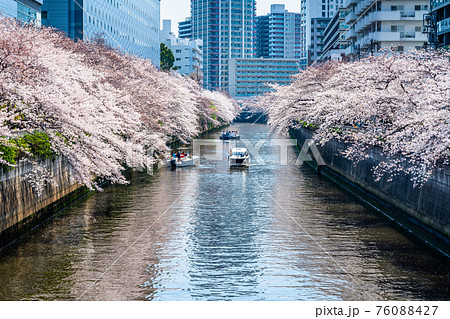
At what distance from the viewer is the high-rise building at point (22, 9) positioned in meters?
54.5

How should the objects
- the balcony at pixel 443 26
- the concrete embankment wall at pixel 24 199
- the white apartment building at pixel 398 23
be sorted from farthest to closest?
the white apartment building at pixel 398 23
the balcony at pixel 443 26
the concrete embankment wall at pixel 24 199

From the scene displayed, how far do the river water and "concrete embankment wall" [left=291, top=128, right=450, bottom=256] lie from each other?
0.85 meters

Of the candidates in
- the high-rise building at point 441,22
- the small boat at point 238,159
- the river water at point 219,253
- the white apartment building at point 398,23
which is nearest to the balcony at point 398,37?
the white apartment building at point 398,23

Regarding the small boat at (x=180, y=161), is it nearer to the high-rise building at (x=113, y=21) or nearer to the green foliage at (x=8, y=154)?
the high-rise building at (x=113, y=21)

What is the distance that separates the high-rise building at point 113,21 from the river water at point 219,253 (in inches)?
1299

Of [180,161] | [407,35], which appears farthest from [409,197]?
[407,35]

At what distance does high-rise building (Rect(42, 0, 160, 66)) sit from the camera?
89062 mm

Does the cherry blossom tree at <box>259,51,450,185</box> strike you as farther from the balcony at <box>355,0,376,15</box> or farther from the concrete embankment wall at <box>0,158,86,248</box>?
the balcony at <box>355,0,376,15</box>

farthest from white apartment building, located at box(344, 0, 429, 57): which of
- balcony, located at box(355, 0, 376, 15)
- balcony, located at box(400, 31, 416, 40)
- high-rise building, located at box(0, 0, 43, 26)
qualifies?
high-rise building, located at box(0, 0, 43, 26)

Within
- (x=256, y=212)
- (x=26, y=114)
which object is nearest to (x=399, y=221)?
(x=256, y=212)

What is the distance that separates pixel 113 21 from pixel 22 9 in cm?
5137

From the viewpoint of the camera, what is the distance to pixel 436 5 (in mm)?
57656

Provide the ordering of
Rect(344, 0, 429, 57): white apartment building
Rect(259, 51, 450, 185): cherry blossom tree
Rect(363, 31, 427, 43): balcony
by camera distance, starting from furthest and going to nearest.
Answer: Rect(344, 0, 429, 57): white apartment building
Rect(363, 31, 427, 43): balcony
Rect(259, 51, 450, 185): cherry blossom tree

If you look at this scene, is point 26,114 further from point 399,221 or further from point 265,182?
point 265,182
